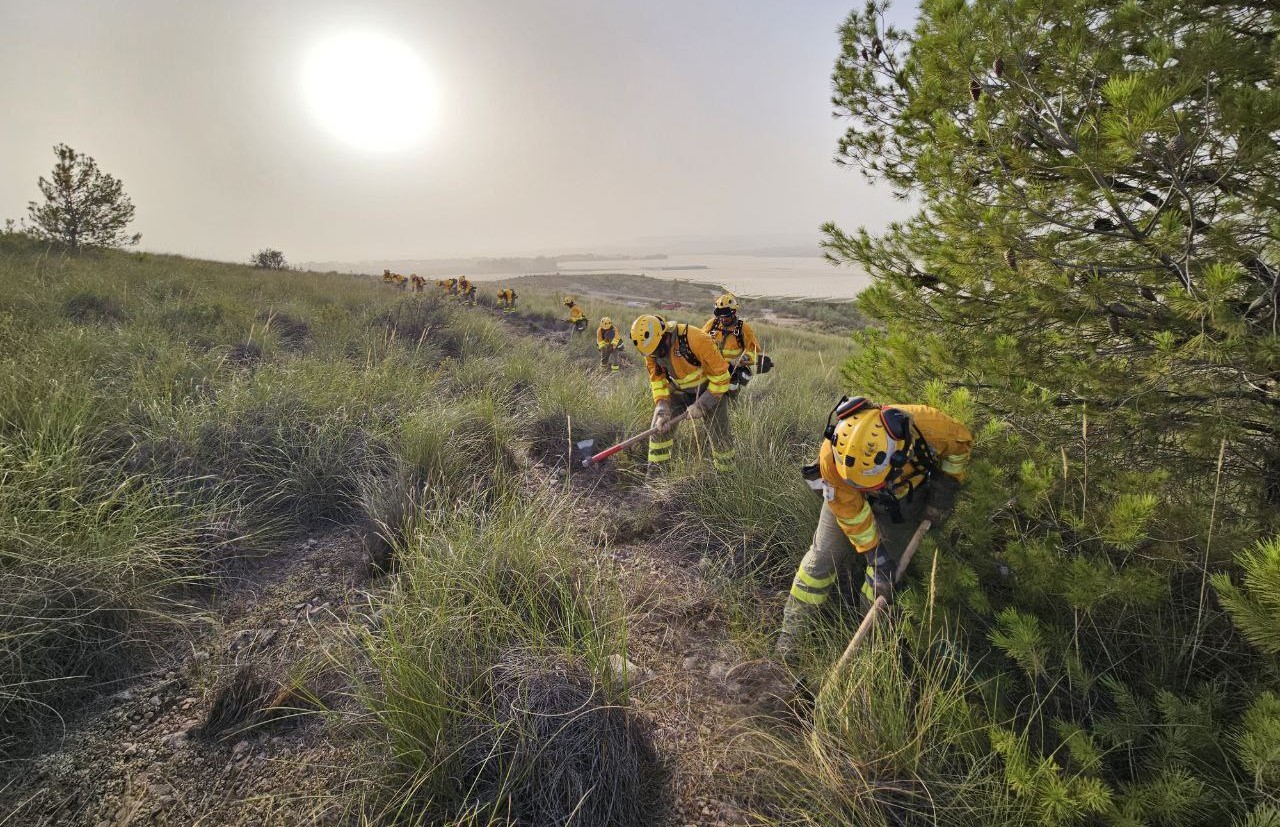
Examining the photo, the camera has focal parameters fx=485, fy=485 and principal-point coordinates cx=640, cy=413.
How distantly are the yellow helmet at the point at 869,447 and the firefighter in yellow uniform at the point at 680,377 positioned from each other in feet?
7.25

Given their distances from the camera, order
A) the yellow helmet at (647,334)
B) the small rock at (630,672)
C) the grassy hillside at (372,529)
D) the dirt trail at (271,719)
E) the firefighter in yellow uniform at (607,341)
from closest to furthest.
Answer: the dirt trail at (271,719) < the grassy hillside at (372,529) < the small rock at (630,672) < the yellow helmet at (647,334) < the firefighter in yellow uniform at (607,341)

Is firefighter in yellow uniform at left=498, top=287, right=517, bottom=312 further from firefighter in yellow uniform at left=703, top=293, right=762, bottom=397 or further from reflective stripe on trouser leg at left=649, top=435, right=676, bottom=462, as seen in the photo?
reflective stripe on trouser leg at left=649, top=435, right=676, bottom=462

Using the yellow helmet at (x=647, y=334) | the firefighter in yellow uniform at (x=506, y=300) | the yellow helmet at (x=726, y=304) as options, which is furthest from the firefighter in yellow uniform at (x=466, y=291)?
the yellow helmet at (x=647, y=334)

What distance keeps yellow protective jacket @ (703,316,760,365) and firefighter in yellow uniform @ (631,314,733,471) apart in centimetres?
154

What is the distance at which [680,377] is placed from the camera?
192 inches

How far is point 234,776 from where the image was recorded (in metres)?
1.93

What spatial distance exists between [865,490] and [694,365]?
267 cm

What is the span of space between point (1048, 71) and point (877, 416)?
1.65 meters

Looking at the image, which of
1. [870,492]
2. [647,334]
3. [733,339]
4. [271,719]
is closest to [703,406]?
[647,334]

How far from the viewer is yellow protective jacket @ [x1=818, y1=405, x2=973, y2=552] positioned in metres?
2.31

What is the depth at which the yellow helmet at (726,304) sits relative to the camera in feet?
21.0

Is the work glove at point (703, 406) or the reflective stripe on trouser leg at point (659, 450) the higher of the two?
the work glove at point (703, 406)

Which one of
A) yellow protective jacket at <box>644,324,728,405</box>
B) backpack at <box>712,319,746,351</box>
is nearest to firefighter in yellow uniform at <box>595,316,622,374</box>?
backpack at <box>712,319,746,351</box>

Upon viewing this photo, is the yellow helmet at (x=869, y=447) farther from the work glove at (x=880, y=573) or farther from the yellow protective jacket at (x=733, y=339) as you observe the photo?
the yellow protective jacket at (x=733, y=339)
